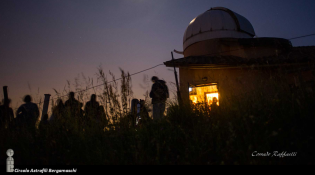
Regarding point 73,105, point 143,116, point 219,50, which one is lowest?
point 143,116

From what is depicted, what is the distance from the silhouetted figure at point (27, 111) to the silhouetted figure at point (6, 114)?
0.15 metres

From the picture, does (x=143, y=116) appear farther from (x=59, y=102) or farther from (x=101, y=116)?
(x=59, y=102)

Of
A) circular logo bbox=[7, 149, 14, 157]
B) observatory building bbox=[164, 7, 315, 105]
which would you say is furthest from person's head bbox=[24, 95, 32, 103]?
observatory building bbox=[164, 7, 315, 105]

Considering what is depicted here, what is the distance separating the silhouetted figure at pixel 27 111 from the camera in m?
3.47

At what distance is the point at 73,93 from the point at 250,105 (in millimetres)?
3204

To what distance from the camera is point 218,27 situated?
30.3 ft

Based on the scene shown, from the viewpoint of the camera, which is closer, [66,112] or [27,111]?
[66,112]

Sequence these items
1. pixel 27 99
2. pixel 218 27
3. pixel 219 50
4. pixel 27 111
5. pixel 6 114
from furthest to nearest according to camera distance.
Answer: pixel 218 27 → pixel 219 50 → pixel 27 99 → pixel 27 111 → pixel 6 114

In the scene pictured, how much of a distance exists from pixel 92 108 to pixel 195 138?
2.11 metres

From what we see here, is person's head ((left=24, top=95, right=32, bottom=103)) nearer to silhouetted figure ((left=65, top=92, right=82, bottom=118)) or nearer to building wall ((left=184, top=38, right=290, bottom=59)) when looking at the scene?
silhouetted figure ((left=65, top=92, right=82, bottom=118))

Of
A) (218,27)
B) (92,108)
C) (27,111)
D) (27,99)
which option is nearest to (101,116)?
(92,108)

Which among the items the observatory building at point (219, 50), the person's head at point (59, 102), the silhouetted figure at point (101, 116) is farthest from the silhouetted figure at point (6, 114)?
the observatory building at point (219, 50)

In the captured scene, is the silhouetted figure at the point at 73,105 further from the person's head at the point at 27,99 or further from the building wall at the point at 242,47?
the building wall at the point at 242,47

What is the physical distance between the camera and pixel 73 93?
3463 mm
